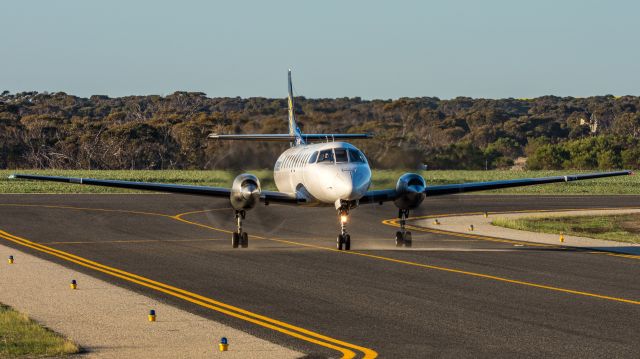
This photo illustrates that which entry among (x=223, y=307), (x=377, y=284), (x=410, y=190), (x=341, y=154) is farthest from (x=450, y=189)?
(x=223, y=307)

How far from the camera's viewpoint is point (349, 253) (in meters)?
28.0

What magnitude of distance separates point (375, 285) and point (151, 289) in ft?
15.0

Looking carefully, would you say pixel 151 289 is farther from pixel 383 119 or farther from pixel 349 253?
pixel 383 119

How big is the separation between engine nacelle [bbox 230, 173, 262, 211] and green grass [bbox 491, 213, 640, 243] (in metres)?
12.2

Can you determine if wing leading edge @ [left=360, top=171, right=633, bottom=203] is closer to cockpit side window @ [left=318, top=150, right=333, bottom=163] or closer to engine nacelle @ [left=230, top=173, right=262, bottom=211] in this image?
cockpit side window @ [left=318, top=150, right=333, bottom=163]

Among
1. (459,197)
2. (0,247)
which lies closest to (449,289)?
(0,247)

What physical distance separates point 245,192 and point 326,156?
2.62 m

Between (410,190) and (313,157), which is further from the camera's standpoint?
(410,190)

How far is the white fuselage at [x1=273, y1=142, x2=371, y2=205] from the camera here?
89.6 ft

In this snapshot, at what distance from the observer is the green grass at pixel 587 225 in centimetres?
3588

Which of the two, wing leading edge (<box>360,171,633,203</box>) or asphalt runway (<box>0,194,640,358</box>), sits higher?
wing leading edge (<box>360,171,633,203</box>)

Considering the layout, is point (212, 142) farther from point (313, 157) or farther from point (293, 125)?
point (313, 157)

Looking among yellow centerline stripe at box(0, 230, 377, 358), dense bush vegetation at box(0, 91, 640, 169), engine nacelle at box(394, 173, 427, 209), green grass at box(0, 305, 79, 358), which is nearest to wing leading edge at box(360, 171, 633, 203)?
engine nacelle at box(394, 173, 427, 209)

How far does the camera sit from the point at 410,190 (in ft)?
96.1
